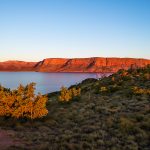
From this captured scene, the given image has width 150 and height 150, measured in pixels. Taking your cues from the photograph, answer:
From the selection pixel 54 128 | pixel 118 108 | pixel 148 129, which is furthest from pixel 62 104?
pixel 148 129

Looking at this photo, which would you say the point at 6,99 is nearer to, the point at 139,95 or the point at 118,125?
the point at 118,125

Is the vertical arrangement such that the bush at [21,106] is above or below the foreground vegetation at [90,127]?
above

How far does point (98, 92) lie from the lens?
103 ft

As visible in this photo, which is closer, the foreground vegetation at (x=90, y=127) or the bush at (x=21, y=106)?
the foreground vegetation at (x=90, y=127)

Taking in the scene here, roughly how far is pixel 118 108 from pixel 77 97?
7.50 m

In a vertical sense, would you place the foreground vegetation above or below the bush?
below

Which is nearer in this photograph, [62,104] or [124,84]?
[62,104]

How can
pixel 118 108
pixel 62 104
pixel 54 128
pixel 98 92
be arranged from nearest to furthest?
1. pixel 54 128
2. pixel 118 108
3. pixel 62 104
4. pixel 98 92

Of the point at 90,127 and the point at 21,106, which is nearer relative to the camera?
the point at 90,127

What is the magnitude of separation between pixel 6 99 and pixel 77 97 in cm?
993

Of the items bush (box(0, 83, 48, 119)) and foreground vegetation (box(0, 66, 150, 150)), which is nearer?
foreground vegetation (box(0, 66, 150, 150))

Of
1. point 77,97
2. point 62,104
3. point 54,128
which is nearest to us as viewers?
point 54,128

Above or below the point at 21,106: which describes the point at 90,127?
below

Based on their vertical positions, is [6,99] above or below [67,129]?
above
